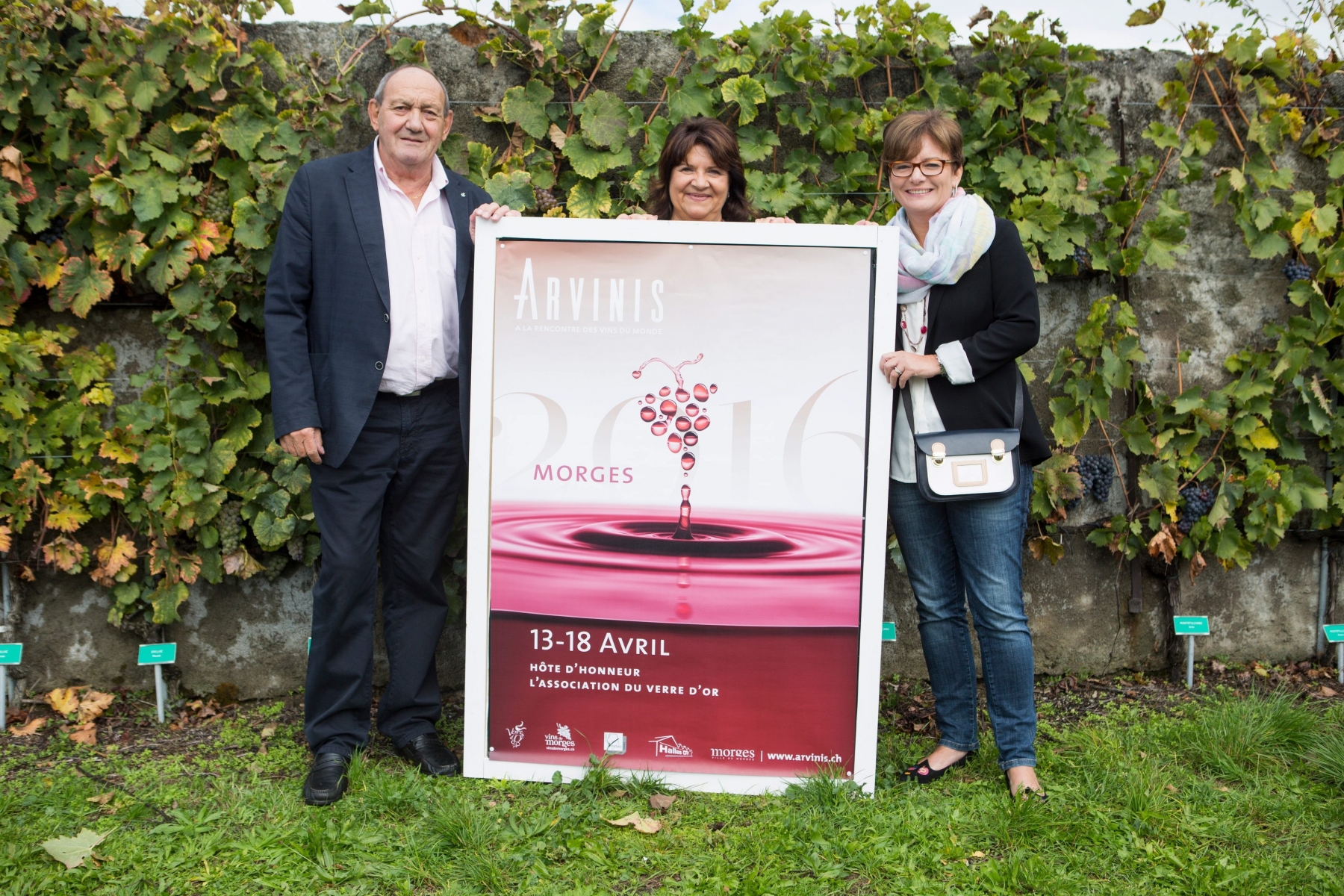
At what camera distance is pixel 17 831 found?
202cm

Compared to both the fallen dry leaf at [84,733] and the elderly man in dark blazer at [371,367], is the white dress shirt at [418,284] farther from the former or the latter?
the fallen dry leaf at [84,733]

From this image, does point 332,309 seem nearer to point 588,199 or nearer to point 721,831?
point 588,199

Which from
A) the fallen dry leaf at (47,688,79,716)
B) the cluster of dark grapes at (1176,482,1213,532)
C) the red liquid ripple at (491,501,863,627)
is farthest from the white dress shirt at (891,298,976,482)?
the fallen dry leaf at (47,688,79,716)

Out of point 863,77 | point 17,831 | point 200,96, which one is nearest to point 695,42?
point 863,77

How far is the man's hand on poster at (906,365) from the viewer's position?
2.07 m

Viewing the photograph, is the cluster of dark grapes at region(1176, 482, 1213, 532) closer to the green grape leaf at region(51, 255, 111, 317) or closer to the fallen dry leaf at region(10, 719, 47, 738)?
the green grape leaf at region(51, 255, 111, 317)

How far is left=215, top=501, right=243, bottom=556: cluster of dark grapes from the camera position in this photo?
269 cm

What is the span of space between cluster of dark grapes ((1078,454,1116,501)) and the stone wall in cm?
8

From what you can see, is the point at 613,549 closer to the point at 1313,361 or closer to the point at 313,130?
the point at 313,130

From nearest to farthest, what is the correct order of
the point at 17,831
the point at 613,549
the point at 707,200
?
the point at 17,831 → the point at 613,549 → the point at 707,200

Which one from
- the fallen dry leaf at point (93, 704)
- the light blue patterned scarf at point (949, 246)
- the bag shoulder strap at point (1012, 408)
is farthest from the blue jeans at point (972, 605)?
the fallen dry leaf at point (93, 704)

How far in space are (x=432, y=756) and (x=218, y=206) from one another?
167 centimetres

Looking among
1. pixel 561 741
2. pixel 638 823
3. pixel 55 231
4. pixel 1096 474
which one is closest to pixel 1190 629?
pixel 1096 474

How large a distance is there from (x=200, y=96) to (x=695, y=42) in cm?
145
